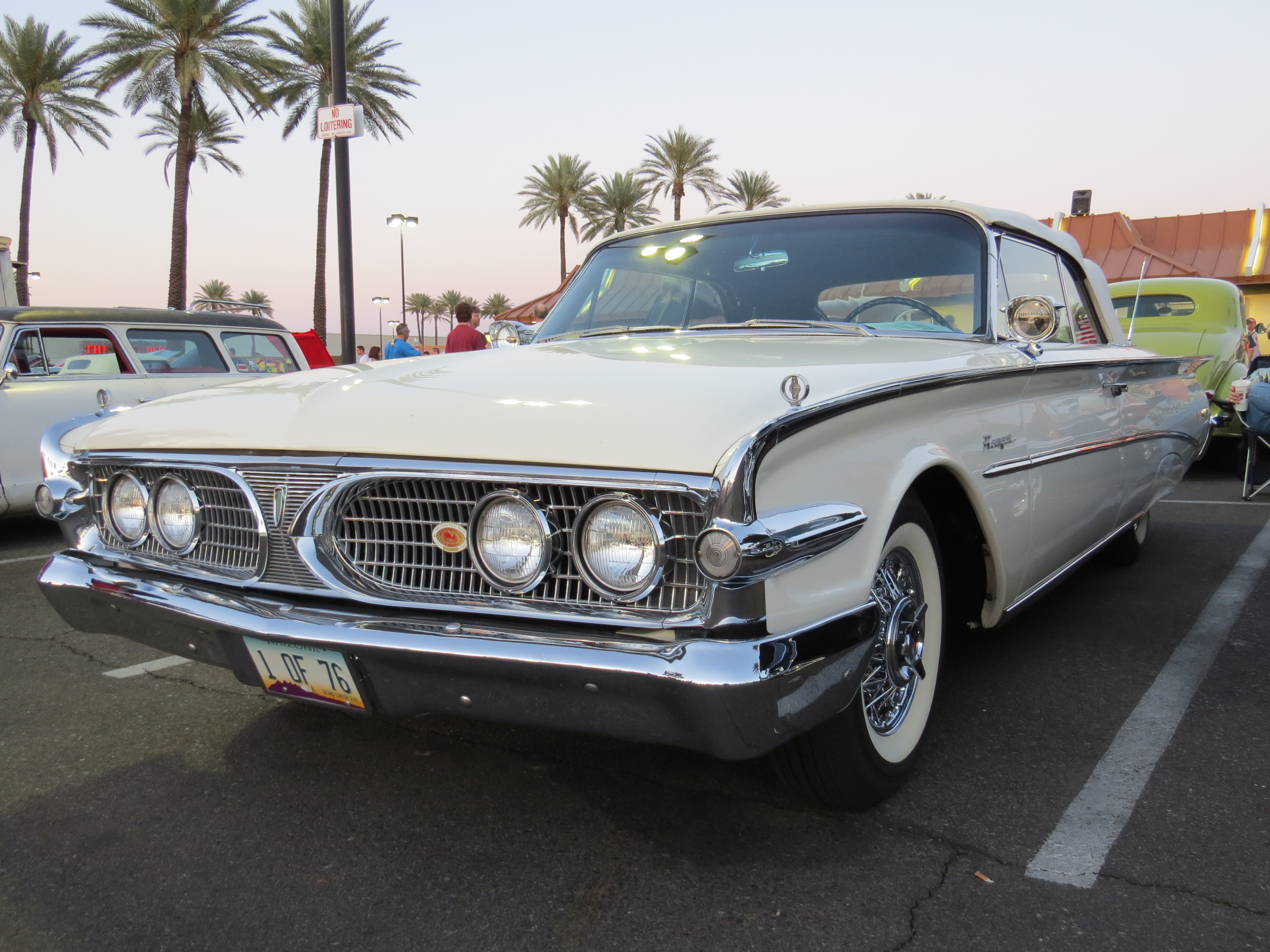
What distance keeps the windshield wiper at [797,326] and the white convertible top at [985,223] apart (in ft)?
1.55

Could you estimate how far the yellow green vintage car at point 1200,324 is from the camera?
8211 millimetres

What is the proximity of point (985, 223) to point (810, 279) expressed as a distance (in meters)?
0.60

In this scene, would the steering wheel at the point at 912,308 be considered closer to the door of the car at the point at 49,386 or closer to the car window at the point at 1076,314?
the car window at the point at 1076,314

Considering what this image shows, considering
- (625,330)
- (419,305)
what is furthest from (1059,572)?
(419,305)

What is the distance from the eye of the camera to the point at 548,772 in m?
2.57

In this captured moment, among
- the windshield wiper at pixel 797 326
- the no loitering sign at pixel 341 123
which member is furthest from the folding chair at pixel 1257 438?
the no loitering sign at pixel 341 123

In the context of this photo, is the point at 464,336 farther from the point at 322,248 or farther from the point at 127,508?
the point at 322,248

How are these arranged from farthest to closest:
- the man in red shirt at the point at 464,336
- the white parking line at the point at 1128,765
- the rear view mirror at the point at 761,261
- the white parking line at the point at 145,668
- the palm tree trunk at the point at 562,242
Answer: the palm tree trunk at the point at 562,242 < the man in red shirt at the point at 464,336 < the white parking line at the point at 145,668 < the rear view mirror at the point at 761,261 < the white parking line at the point at 1128,765

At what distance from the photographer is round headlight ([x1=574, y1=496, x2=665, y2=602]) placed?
1.79 meters

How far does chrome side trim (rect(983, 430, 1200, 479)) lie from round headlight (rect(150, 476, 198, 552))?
76.2 inches

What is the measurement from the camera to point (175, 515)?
238 cm

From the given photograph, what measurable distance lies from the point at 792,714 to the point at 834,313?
1.56 meters

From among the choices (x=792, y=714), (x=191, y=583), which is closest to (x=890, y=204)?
(x=792, y=714)

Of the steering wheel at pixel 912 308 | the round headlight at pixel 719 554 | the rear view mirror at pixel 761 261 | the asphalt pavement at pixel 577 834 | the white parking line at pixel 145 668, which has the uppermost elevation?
the rear view mirror at pixel 761 261
